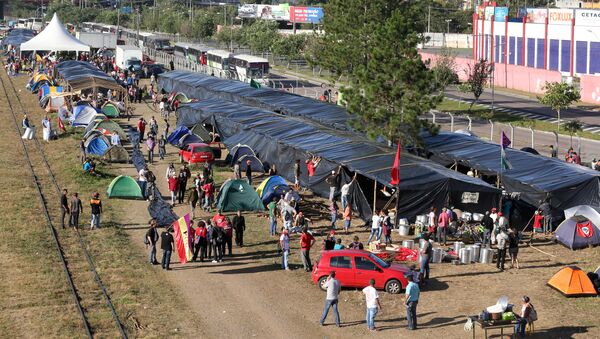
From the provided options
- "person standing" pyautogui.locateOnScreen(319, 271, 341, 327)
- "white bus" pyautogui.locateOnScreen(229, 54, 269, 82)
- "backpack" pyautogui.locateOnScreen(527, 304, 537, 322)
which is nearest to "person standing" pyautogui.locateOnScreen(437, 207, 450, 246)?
"backpack" pyautogui.locateOnScreen(527, 304, 537, 322)

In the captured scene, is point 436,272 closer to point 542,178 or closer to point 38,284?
point 542,178

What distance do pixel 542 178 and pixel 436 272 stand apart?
26.8ft

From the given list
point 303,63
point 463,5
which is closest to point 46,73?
point 303,63

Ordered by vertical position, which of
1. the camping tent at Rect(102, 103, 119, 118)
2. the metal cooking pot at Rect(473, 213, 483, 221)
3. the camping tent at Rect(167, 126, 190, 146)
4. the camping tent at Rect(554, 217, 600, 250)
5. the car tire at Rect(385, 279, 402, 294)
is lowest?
the car tire at Rect(385, 279, 402, 294)

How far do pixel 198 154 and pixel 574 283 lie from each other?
73.3 ft

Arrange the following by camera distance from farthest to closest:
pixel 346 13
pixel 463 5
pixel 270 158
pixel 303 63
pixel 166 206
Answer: pixel 463 5, pixel 303 63, pixel 346 13, pixel 270 158, pixel 166 206

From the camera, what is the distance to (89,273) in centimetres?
2664

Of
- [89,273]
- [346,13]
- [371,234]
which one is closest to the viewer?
[89,273]

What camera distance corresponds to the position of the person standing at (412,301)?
21797 mm

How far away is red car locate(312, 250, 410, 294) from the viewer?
24.8m

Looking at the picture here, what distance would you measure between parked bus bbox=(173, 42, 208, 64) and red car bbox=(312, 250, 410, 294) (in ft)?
231

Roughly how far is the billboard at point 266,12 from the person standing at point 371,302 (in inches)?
4651

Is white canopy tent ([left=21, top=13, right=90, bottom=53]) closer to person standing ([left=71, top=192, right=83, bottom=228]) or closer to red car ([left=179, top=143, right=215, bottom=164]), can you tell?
red car ([left=179, top=143, right=215, bottom=164])

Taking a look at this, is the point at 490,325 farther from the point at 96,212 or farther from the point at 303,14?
the point at 303,14
